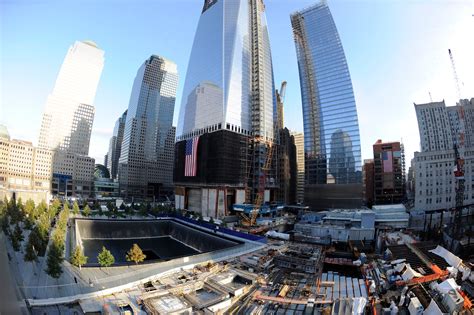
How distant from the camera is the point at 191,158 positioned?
44938 mm

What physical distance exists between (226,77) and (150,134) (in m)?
49.6

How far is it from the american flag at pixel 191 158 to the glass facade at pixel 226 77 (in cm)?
313

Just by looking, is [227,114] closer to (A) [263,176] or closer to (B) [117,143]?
(A) [263,176]

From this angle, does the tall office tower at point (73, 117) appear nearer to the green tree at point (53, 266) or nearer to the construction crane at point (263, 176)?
the construction crane at point (263, 176)

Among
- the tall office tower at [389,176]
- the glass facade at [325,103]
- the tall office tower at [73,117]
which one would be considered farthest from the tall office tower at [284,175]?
the tall office tower at [73,117]

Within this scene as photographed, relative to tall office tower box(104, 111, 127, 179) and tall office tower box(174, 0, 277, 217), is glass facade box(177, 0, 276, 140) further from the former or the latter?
tall office tower box(104, 111, 127, 179)

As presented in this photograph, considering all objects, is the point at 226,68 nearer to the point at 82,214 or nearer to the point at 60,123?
the point at 82,214

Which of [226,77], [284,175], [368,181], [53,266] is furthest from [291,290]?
[368,181]

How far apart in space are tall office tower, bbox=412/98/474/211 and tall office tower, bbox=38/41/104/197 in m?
75.2

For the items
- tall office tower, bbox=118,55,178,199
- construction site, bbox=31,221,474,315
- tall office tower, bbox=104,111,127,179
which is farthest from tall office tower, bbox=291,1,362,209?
tall office tower, bbox=104,111,127,179

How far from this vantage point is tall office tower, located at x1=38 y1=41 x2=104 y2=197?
5784 centimetres

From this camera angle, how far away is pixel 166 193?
3243 inches

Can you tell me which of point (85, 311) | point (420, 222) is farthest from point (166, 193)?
point (85, 311)

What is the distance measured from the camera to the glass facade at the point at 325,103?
4628cm
